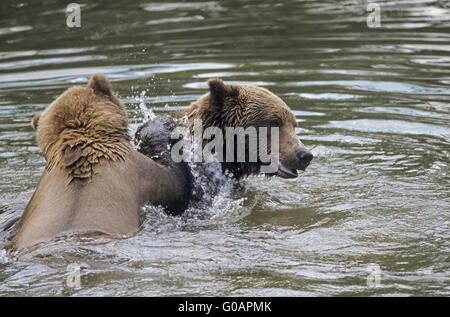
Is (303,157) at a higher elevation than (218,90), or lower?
lower

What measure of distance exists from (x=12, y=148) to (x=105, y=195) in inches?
191

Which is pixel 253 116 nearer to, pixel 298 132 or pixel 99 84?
pixel 99 84

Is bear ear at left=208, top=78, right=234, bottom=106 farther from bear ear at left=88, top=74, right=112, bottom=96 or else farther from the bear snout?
bear ear at left=88, top=74, right=112, bottom=96

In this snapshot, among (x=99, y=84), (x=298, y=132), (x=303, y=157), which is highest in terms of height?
(x=99, y=84)

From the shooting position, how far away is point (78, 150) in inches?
274

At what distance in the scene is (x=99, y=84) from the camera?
7570 mm

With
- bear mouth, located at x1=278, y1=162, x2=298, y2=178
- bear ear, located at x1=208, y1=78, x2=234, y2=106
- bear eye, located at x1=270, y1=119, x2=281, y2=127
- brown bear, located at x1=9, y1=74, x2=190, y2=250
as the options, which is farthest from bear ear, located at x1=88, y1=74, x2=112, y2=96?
bear mouth, located at x1=278, y1=162, x2=298, y2=178

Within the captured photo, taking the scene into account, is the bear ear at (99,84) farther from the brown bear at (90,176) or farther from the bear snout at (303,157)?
the bear snout at (303,157)

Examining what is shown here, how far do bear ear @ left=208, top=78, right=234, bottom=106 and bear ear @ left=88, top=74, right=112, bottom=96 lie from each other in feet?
3.91

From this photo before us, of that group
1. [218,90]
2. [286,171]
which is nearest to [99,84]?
[218,90]

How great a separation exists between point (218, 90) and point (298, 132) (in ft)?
10.1

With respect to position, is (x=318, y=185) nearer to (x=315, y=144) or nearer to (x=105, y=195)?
(x=315, y=144)

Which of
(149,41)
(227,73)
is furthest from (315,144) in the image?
(149,41)

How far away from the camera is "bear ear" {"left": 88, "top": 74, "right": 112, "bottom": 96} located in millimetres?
7559
